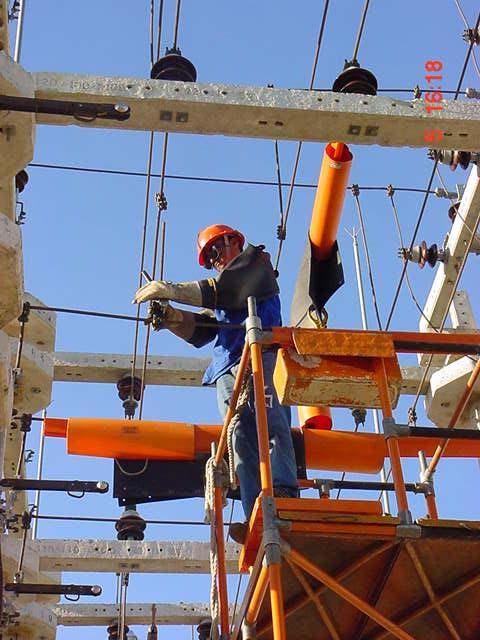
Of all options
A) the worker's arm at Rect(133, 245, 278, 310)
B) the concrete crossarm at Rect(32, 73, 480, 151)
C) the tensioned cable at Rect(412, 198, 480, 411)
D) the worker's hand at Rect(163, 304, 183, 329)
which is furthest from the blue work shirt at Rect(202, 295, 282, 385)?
the tensioned cable at Rect(412, 198, 480, 411)

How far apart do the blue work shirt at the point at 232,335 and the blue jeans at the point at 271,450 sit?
0.38 metres

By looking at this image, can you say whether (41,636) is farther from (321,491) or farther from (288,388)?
(288,388)

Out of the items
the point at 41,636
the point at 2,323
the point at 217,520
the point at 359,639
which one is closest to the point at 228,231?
the point at 2,323

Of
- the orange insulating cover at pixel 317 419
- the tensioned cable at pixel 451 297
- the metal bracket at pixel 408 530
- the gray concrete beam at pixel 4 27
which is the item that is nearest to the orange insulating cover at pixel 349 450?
the orange insulating cover at pixel 317 419

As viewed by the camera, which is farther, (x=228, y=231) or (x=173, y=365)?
(x=173, y=365)

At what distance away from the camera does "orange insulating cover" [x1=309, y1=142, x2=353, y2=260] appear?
711 cm

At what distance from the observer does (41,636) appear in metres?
9.50

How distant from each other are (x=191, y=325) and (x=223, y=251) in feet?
2.07

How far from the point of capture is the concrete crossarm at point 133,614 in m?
10.3

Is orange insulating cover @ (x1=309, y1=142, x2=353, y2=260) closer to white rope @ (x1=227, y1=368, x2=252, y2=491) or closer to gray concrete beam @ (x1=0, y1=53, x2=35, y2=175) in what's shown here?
white rope @ (x1=227, y1=368, x2=252, y2=491)

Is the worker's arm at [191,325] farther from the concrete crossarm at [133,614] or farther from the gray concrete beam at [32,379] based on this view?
the concrete crossarm at [133,614]

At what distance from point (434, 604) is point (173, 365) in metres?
4.48

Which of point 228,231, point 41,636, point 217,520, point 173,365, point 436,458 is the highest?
point 173,365

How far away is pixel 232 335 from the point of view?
6.60 meters
